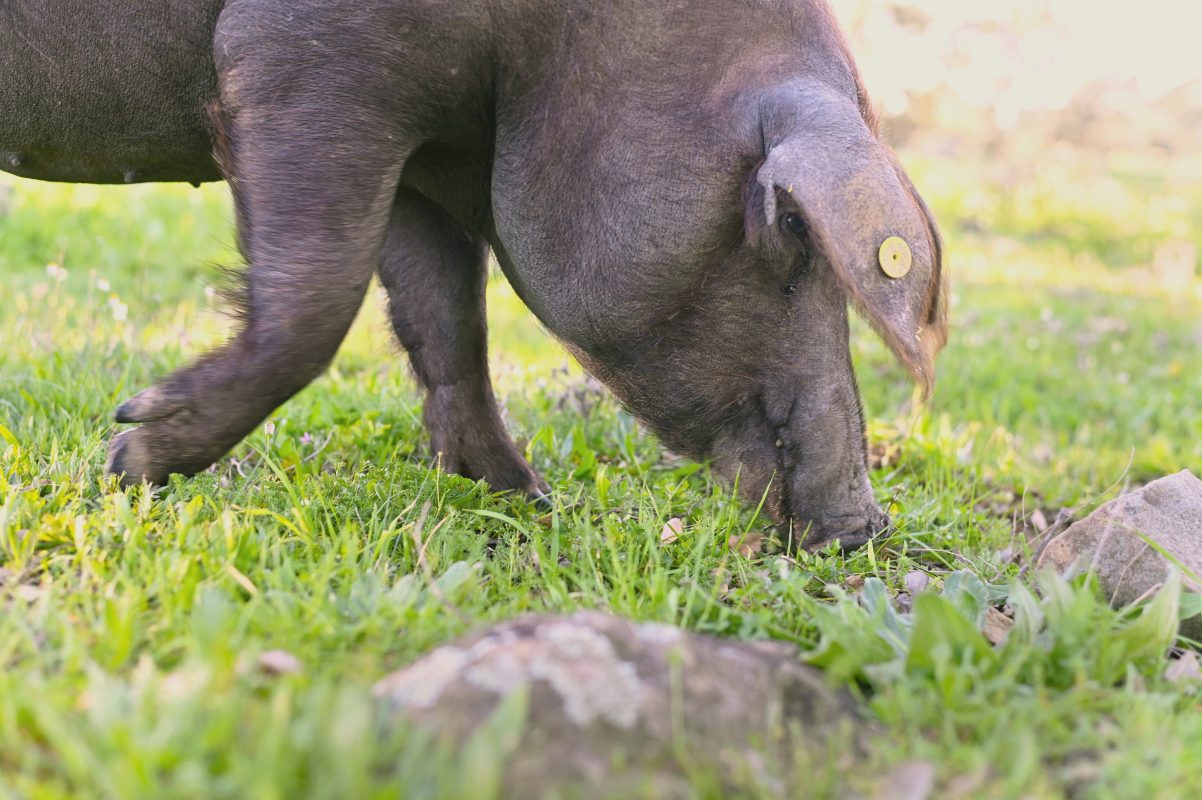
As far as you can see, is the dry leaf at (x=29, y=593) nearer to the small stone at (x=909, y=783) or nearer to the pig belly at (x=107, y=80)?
the pig belly at (x=107, y=80)

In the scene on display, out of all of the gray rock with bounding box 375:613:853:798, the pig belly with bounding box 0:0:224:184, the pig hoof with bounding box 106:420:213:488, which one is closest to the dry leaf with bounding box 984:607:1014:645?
the gray rock with bounding box 375:613:853:798

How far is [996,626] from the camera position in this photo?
2621mm

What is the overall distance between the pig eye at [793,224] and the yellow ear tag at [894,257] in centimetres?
22

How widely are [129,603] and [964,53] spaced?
25.4 meters

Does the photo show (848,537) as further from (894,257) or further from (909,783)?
(909,783)

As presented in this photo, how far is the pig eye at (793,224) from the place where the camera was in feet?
9.08

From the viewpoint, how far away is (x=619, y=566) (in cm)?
270

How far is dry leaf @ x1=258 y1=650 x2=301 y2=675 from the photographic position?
1.96m

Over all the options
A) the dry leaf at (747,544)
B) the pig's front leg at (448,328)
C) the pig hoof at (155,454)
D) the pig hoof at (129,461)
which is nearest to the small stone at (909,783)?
the dry leaf at (747,544)

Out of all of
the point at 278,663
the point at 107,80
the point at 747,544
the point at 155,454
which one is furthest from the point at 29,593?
the point at 747,544

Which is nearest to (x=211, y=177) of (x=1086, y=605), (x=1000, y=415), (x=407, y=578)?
(x=407, y=578)

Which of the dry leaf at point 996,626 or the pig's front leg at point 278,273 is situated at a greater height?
the pig's front leg at point 278,273

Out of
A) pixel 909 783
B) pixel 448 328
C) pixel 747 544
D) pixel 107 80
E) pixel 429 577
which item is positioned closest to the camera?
pixel 909 783

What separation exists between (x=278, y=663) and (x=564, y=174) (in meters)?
1.45
